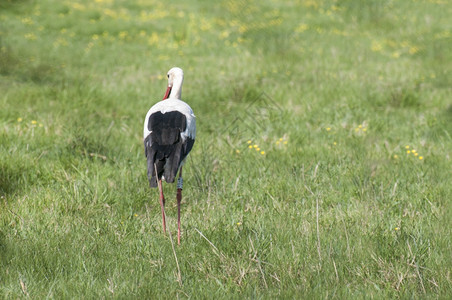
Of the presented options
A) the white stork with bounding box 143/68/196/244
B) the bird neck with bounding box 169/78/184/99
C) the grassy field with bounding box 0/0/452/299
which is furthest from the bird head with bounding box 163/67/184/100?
the grassy field with bounding box 0/0/452/299

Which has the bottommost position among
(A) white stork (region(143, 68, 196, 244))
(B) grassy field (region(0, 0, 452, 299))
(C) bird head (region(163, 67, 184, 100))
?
(B) grassy field (region(0, 0, 452, 299))

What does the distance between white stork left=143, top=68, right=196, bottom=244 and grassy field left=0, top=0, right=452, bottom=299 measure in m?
0.40

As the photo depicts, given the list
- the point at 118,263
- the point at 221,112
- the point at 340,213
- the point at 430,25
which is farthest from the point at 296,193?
the point at 430,25

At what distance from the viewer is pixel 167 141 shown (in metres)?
3.93

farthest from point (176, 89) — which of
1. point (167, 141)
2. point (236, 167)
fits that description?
point (167, 141)

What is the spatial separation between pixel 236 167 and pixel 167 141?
125 centimetres

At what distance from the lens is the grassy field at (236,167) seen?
10.2 feet

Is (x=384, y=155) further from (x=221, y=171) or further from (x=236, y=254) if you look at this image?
(x=236, y=254)

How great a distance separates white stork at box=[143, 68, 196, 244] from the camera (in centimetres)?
382

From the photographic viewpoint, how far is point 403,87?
790 centimetres

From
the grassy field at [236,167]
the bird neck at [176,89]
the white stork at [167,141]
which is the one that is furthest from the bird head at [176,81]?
the grassy field at [236,167]

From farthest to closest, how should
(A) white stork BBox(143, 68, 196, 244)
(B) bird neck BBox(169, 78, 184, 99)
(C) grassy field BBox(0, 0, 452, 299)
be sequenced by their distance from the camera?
(B) bird neck BBox(169, 78, 184, 99) → (A) white stork BBox(143, 68, 196, 244) → (C) grassy field BBox(0, 0, 452, 299)

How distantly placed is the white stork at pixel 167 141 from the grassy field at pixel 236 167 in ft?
1.32

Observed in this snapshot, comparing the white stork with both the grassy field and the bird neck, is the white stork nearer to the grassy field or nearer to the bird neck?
the grassy field
